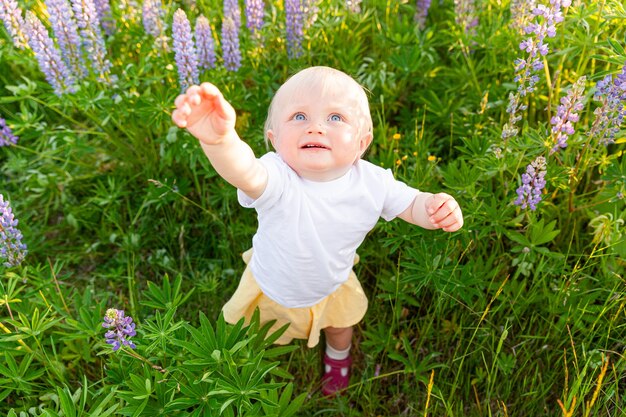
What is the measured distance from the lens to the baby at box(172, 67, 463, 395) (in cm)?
162

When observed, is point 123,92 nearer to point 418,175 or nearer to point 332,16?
point 332,16

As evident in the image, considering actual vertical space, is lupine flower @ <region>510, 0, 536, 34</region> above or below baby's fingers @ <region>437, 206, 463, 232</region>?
above

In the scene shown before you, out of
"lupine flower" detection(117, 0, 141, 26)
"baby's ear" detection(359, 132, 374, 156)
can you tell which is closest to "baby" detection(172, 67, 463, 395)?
"baby's ear" detection(359, 132, 374, 156)

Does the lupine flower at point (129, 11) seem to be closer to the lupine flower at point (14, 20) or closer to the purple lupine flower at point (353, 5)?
the lupine flower at point (14, 20)

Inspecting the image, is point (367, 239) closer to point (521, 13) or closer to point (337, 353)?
point (337, 353)

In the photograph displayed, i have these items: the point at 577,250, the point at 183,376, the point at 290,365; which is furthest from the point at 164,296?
the point at 577,250

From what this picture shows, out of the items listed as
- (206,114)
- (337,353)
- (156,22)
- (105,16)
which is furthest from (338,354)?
(105,16)

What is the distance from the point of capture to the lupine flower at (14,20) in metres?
2.54

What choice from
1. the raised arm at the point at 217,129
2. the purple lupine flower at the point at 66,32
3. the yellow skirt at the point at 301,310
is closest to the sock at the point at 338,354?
the yellow skirt at the point at 301,310

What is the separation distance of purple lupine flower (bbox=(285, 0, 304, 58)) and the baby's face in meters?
1.19

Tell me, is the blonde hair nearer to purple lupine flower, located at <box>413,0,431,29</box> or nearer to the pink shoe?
the pink shoe

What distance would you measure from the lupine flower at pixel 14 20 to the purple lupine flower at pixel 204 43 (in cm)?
75

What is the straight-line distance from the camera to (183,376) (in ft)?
6.29

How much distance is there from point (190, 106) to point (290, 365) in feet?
4.73
